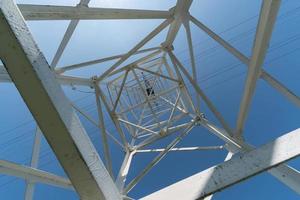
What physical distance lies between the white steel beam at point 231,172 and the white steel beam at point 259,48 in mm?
1819

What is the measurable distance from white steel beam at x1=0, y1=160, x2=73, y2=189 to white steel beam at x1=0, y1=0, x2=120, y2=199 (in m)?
2.64

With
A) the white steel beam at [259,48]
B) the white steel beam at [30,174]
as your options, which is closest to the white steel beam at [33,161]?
the white steel beam at [30,174]

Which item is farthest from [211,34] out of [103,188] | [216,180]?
Result: [103,188]

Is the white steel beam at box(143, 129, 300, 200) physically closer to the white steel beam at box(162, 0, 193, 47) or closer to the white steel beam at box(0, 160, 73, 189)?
the white steel beam at box(0, 160, 73, 189)

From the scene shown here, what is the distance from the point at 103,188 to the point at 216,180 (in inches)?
38.0

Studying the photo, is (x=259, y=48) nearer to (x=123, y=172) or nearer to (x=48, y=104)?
(x=48, y=104)

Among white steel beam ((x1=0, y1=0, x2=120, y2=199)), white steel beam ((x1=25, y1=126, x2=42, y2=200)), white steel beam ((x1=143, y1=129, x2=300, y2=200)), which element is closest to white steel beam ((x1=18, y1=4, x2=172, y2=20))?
white steel beam ((x1=0, y1=0, x2=120, y2=199))

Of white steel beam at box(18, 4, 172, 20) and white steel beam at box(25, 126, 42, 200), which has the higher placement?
white steel beam at box(18, 4, 172, 20)

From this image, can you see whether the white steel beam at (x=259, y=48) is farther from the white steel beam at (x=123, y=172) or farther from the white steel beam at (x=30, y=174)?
the white steel beam at (x=30, y=174)

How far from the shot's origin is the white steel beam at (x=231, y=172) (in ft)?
7.07

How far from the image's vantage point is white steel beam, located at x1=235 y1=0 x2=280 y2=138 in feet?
11.6

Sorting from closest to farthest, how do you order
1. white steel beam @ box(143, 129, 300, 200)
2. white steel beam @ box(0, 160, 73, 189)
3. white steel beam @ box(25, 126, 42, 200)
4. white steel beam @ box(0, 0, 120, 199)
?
white steel beam @ box(0, 0, 120, 199) → white steel beam @ box(143, 129, 300, 200) → white steel beam @ box(0, 160, 73, 189) → white steel beam @ box(25, 126, 42, 200)

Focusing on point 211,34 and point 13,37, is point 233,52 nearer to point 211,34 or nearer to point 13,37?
point 211,34

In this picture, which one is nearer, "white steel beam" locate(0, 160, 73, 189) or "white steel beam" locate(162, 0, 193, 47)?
"white steel beam" locate(0, 160, 73, 189)
